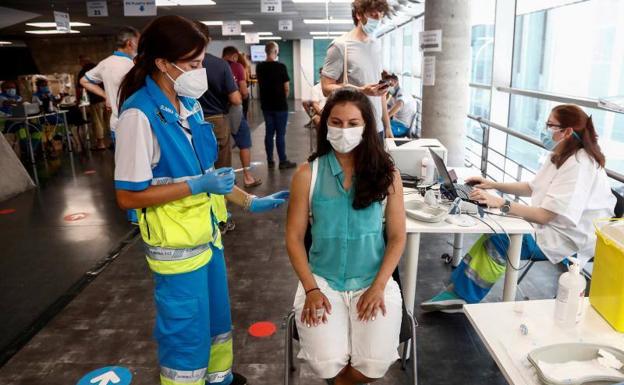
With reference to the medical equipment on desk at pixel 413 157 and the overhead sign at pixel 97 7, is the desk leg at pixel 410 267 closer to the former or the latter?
the medical equipment on desk at pixel 413 157

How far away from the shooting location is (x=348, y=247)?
1.84 meters

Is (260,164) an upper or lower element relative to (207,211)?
lower

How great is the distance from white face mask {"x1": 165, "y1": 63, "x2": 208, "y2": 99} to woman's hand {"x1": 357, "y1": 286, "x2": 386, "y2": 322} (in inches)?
37.6

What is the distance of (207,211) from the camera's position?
5.62 ft

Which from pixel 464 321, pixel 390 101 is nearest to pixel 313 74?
pixel 390 101

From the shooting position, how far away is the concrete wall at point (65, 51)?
1803cm

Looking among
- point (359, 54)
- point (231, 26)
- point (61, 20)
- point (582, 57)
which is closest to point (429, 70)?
point (359, 54)

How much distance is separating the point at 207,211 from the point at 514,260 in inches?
57.1

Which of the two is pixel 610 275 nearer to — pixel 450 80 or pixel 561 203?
pixel 561 203

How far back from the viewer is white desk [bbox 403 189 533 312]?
7.12ft

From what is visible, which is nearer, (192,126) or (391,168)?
(192,126)

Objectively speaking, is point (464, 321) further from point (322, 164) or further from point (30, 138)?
point (30, 138)

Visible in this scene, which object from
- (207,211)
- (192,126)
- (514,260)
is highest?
(192,126)

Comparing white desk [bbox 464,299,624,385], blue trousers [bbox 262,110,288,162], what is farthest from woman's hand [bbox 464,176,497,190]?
blue trousers [bbox 262,110,288,162]
